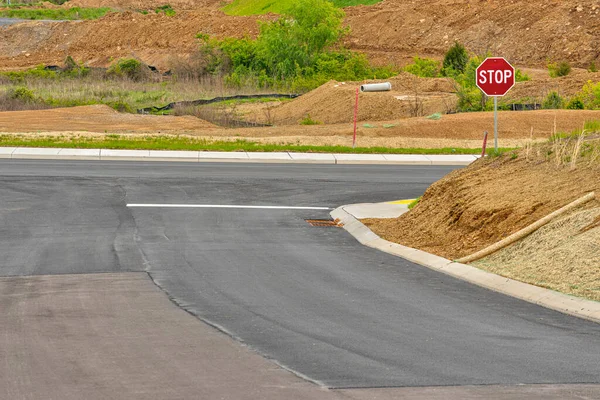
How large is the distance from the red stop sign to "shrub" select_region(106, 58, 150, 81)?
39689 millimetres

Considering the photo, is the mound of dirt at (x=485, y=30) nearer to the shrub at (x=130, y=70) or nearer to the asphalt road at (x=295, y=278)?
the shrub at (x=130, y=70)

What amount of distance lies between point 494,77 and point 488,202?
10938mm

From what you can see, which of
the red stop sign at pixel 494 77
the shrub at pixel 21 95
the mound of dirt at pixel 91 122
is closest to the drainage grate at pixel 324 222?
the red stop sign at pixel 494 77

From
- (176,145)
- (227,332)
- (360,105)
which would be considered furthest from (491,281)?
(360,105)

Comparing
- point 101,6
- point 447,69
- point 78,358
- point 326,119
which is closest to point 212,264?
point 78,358

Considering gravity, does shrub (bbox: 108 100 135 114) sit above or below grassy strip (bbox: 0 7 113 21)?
below

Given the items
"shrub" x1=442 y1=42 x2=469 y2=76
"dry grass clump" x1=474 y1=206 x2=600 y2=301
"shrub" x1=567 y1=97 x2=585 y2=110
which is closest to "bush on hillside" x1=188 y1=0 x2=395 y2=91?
"shrub" x1=442 y1=42 x2=469 y2=76

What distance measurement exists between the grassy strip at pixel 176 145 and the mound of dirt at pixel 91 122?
14.8 ft

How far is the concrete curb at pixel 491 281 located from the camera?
Result: 10.5 m

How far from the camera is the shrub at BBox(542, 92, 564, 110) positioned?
4322cm

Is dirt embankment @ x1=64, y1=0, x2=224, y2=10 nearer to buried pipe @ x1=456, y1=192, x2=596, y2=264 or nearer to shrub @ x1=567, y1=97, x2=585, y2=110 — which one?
shrub @ x1=567, y1=97, x2=585, y2=110

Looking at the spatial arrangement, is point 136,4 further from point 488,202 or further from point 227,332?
point 227,332

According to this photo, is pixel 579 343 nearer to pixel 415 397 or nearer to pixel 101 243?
pixel 415 397

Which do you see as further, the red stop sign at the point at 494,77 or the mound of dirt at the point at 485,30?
the mound of dirt at the point at 485,30
